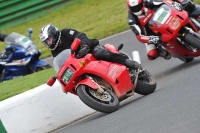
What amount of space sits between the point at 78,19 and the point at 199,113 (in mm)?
14381

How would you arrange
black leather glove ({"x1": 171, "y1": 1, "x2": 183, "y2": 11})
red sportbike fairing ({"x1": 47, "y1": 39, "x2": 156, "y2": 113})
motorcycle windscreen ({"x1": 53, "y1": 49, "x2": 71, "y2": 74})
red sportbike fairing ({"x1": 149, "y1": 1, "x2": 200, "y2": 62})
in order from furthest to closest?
black leather glove ({"x1": 171, "y1": 1, "x2": 183, "y2": 11})
red sportbike fairing ({"x1": 149, "y1": 1, "x2": 200, "y2": 62})
motorcycle windscreen ({"x1": 53, "y1": 49, "x2": 71, "y2": 74})
red sportbike fairing ({"x1": 47, "y1": 39, "x2": 156, "y2": 113})

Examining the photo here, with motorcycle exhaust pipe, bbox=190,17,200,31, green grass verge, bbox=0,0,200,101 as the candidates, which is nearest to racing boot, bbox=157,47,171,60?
motorcycle exhaust pipe, bbox=190,17,200,31

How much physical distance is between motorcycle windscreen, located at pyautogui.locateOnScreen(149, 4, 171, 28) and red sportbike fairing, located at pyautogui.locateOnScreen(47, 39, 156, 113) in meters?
1.60

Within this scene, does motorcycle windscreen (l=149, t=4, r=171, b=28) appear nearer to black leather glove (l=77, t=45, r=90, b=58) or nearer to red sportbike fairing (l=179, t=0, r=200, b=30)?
red sportbike fairing (l=179, t=0, r=200, b=30)

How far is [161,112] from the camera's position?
26.1 ft

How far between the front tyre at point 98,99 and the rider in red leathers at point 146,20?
98.6 inches

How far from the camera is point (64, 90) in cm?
943

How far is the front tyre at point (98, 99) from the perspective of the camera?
8836mm

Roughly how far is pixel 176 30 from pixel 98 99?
100 inches

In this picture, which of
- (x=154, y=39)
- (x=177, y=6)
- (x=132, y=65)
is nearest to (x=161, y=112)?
(x=132, y=65)

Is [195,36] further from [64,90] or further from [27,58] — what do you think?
[27,58]

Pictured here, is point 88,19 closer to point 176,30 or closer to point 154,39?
point 154,39

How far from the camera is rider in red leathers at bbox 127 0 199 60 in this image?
11.5 meters

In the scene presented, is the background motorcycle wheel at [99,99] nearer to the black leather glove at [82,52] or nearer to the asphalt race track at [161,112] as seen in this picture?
the asphalt race track at [161,112]
